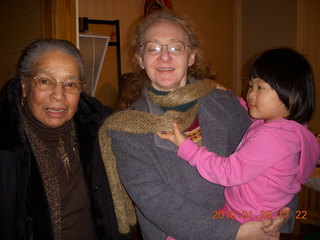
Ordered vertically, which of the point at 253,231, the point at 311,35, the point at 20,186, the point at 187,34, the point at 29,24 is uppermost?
the point at 311,35

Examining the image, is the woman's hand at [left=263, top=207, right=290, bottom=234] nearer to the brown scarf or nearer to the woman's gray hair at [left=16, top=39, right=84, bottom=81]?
the brown scarf

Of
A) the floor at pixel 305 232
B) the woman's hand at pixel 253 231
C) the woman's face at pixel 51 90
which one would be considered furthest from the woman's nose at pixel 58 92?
the floor at pixel 305 232

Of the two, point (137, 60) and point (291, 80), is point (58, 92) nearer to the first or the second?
point (137, 60)

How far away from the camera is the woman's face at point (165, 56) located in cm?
128

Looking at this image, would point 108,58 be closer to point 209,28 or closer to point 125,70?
point 125,70

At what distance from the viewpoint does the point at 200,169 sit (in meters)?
1.16

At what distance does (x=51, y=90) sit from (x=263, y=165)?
1.04 m

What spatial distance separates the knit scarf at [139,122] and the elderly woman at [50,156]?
0.25 ft

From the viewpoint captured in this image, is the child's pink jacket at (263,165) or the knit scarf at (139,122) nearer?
the child's pink jacket at (263,165)

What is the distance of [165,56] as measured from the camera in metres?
1.27

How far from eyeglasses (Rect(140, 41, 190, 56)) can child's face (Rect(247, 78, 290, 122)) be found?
0.40 meters

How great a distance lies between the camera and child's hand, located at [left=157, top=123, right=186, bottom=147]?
3.92 ft

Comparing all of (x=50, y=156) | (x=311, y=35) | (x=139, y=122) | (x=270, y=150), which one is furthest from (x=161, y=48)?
(x=311, y=35)

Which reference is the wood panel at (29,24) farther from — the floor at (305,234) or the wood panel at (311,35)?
the wood panel at (311,35)
